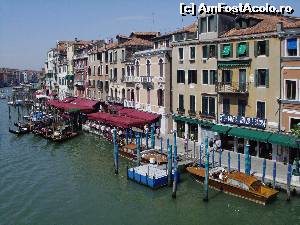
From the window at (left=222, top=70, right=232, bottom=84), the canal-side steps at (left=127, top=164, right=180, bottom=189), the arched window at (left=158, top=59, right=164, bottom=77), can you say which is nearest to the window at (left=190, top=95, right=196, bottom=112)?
the window at (left=222, top=70, right=232, bottom=84)

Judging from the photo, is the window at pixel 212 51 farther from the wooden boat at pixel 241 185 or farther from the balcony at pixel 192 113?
the wooden boat at pixel 241 185

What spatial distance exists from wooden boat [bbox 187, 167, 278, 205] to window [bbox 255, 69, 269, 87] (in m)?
7.48

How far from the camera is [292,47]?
29078 mm

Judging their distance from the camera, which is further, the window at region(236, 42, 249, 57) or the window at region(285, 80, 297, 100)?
the window at region(236, 42, 249, 57)

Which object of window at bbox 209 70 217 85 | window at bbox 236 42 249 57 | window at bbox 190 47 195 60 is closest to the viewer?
window at bbox 236 42 249 57

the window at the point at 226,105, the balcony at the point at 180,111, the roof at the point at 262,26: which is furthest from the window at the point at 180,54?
the window at the point at 226,105

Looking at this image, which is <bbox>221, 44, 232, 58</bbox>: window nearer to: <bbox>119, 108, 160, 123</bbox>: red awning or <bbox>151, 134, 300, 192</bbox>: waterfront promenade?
<bbox>151, 134, 300, 192</bbox>: waterfront promenade

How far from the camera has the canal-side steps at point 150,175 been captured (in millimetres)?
28734

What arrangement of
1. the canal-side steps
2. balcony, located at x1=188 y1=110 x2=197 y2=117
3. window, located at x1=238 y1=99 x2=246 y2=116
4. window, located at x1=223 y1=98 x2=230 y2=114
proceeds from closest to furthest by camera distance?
the canal-side steps → window, located at x1=238 y1=99 x2=246 y2=116 → window, located at x1=223 y1=98 x2=230 y2=114 → balcony, located at x1=188 y1=110 x2=197 y2=117

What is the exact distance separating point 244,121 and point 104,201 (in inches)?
512

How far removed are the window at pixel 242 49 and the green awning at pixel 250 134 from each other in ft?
19.5

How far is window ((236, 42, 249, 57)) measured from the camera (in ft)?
106

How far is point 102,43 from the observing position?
64.0 metres

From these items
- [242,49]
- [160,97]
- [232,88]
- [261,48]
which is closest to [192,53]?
[232,88]
